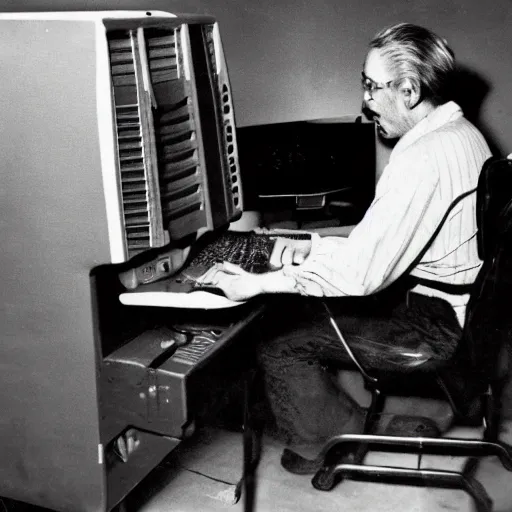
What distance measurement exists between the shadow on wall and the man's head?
0.56 meters

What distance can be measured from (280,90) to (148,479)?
1.50m

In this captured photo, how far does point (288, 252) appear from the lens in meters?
1.79

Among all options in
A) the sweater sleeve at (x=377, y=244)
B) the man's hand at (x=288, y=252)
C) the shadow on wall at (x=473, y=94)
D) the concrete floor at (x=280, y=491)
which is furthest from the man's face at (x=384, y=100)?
the concrete floor at (x=280, y=491)

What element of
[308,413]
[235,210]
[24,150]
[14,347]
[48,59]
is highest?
[48,59]

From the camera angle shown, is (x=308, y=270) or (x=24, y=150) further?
(x=308, y=270)

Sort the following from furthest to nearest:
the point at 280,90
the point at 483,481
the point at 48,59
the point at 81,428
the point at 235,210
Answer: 1. the point at 280,90
2. the point at 483,481
3. the point at 235,210
4. the point at 81,428
5. the point at 48,59

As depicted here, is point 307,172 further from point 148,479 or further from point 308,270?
point 148,479

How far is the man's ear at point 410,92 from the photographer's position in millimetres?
1865

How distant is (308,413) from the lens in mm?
2043

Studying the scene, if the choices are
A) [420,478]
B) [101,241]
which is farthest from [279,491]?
[101,241]

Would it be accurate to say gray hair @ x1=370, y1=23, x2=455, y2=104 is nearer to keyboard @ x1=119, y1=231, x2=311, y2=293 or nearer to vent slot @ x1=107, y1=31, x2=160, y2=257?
keyboard @ x1=119, y1=231, x2=311, y2=293

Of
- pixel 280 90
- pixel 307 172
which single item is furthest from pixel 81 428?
pixel 280 90

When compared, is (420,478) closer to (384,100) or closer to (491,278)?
(491,278)

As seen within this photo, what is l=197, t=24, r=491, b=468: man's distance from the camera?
1642 millimetres
